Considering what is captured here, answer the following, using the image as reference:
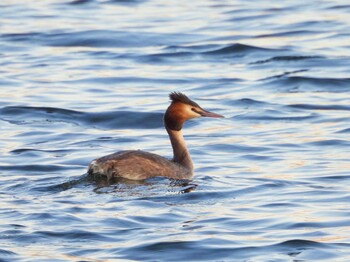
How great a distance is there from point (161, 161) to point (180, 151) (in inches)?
22.2

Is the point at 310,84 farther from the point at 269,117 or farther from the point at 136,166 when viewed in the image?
the point at 136,166

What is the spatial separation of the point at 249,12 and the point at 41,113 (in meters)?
9.22

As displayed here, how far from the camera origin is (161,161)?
12.6 m

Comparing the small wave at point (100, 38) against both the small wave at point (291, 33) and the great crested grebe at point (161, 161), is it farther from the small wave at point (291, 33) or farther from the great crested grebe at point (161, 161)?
the great crested grebe at point (161, 161)

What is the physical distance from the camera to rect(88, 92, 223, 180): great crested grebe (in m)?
12.2

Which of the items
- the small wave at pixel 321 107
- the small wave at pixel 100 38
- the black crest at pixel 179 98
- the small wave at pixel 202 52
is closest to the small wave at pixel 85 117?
the small wave at pixel 321 107

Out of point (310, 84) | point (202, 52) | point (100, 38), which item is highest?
point (100, 38)

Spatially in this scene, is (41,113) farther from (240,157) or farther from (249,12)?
(249,12)

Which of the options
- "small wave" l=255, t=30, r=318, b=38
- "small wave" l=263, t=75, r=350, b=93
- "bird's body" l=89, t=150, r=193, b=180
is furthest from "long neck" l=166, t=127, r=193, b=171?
"small wave" l=255, t=30, r=318, b=38

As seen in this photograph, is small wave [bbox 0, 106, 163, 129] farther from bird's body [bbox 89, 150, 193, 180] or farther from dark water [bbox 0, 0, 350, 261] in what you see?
bird's body [bbox 89, 150, 193, 180]

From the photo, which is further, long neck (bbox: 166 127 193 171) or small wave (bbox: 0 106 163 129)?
small wave (bbox: 0 106 163 129)

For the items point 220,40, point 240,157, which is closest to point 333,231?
point 240,157

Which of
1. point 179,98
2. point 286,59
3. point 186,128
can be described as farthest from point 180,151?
point 286,59

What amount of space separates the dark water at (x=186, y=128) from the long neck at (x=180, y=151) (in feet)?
0.70
